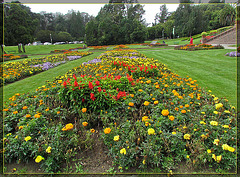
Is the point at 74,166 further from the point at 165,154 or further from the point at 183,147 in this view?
the point at 183,147

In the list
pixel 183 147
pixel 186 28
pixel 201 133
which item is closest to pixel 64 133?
pixel 183 147

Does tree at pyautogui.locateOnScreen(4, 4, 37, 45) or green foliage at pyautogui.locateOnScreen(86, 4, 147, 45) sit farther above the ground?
green foliage at pyautogui.locateOnScreen(86, 4, 147, 45)

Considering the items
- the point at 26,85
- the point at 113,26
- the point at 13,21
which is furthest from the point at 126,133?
the point at 113,26

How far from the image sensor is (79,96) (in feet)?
8.16

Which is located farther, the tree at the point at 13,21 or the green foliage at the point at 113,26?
the green foliage at the point at 113,26

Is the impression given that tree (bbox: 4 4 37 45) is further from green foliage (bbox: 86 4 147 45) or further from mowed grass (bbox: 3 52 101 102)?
green foliage (bbox: 86 4 147 45)

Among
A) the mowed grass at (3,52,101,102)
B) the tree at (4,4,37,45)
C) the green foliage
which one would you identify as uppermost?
the green foliage

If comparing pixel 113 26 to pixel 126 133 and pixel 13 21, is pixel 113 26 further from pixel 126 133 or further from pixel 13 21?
pixel 126 133

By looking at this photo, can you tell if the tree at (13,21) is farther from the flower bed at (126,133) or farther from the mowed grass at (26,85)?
the mowed grass at (26,85)

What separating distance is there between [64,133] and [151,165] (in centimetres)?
122

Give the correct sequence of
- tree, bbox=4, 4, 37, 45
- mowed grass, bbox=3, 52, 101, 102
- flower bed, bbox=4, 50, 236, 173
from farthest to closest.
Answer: mowed grass, bbox=3, 52, 101, 102 < tree, bbox=4, 4, 37, 45 < flower bed, bbox=4, 50, 236, 173

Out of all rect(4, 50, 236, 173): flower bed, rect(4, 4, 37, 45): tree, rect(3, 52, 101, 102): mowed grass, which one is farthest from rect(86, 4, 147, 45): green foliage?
rect(4, 50, 236, 173): flower bed

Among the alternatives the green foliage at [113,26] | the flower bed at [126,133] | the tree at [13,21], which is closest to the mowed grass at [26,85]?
the tree at [13,21]

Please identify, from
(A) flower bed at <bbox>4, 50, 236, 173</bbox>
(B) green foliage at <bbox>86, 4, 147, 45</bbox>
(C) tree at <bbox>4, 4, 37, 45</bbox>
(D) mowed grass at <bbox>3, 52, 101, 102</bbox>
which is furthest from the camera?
(B) green foliage at <bbox>86, 4, 147, 45</bbox>
